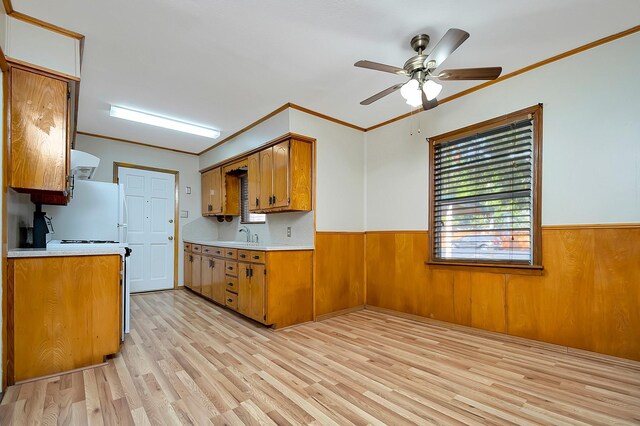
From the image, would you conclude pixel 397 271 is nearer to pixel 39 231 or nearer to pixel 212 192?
→ pixel 212 192

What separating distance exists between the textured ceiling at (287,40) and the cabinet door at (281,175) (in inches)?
23.3

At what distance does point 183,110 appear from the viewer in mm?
3854

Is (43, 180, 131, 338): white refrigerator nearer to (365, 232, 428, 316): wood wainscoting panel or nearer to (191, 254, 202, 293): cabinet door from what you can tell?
(191, 254, 202, 293): cabinet door

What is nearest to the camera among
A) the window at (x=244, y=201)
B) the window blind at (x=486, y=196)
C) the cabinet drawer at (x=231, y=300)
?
the window blind at (x=486, y=196)

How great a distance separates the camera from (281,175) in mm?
3771

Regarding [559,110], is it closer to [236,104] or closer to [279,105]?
[279,105]

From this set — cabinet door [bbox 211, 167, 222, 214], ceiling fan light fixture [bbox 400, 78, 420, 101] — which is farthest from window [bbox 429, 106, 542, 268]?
cabinet door [bbox 211, 167, 222, 214]

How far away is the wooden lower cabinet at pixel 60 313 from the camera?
2.14 metres

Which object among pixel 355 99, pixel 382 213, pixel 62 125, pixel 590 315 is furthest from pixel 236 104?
pixel 590 315

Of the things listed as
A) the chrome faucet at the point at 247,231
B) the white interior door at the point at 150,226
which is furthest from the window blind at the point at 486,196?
the white interior door at the point at 150,226

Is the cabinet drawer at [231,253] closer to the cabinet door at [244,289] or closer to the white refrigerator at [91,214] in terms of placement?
the cabinet door at [244,289]

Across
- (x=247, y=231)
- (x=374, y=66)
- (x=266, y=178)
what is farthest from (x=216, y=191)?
(x=374, y=66)

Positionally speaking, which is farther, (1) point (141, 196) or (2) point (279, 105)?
(1) point (141, 196)

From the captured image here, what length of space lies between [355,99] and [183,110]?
2.21 meters
